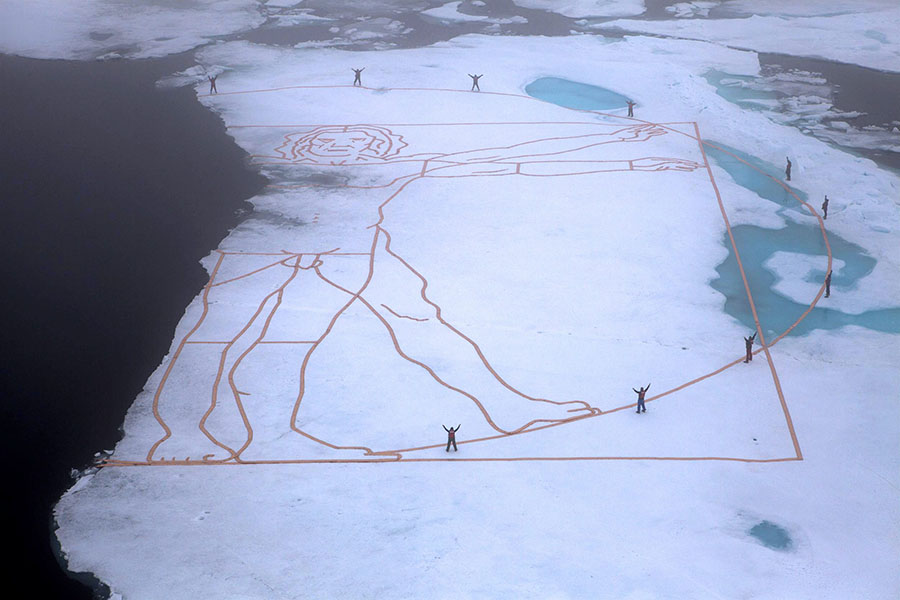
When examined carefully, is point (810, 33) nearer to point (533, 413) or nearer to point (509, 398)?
point (509, 398)

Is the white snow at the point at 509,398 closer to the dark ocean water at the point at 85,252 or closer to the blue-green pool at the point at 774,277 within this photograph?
the blue-green pool at the point at 774,277

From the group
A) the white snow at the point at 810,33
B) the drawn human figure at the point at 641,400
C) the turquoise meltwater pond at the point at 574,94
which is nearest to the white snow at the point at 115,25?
the turquoise meltwater pond at the point at 574,94

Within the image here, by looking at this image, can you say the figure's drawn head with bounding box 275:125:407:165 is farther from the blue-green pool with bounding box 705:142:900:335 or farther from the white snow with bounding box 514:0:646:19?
the white snow with bounding box 514:0:646:19

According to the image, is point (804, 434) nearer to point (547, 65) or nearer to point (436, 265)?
point (436, 265)

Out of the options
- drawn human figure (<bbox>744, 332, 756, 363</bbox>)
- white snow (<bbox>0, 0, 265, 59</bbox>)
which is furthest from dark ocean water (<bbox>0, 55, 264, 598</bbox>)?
drawn human figure (<bbox>744, 332, 756, 363</bbox>)

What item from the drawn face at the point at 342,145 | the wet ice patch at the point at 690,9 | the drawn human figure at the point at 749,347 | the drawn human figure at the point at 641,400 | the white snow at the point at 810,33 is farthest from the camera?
the wet ice patch at the point at 690,9

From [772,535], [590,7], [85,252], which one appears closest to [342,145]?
[85,252]

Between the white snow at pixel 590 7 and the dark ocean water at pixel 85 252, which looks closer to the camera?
the dark ocean water at pixel 85 252
